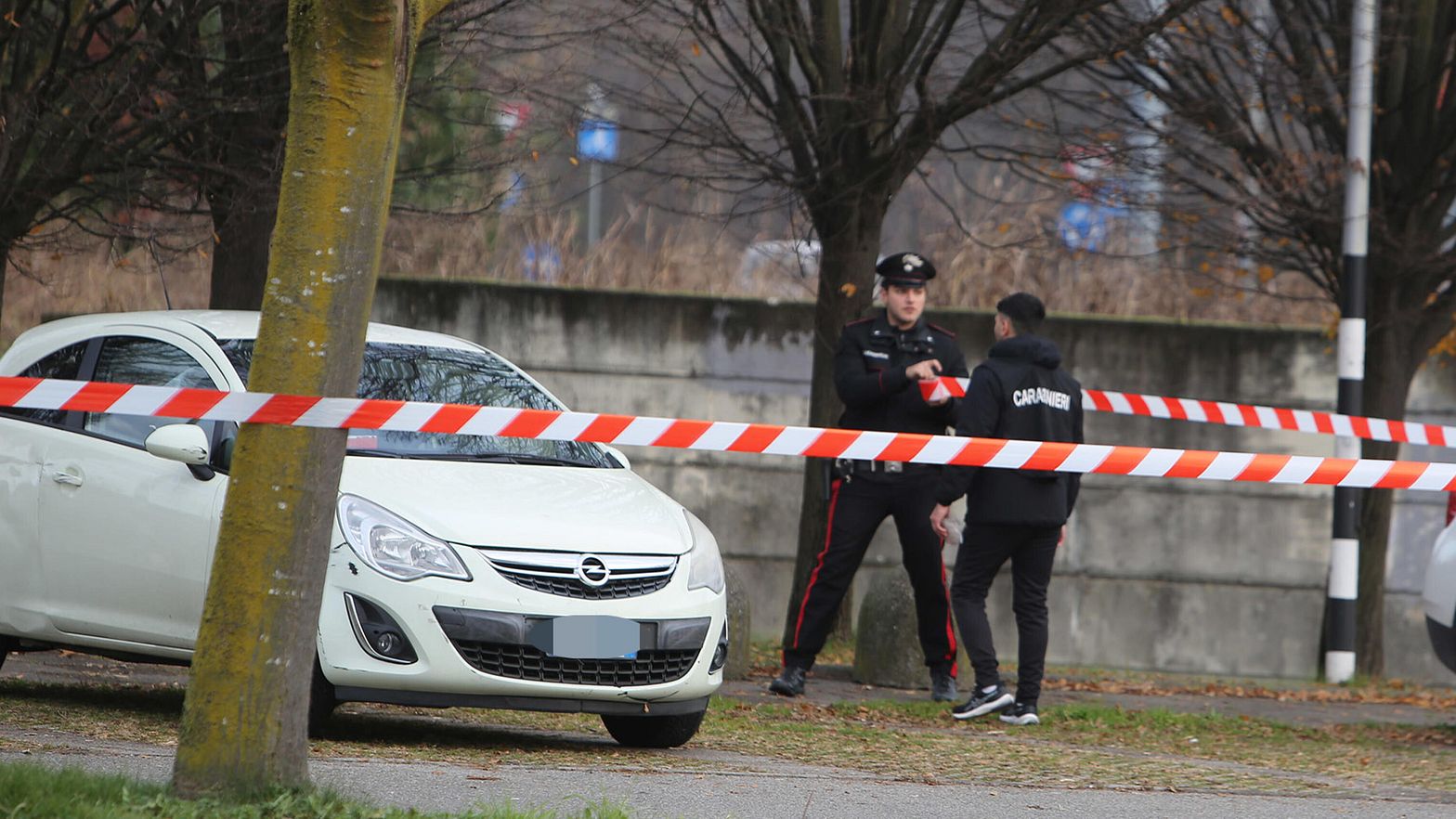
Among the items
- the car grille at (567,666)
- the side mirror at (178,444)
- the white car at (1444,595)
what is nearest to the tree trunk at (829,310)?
the white car at (1444,595)

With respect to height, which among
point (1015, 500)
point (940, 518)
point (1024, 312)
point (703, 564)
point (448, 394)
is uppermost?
point (1024, 312)

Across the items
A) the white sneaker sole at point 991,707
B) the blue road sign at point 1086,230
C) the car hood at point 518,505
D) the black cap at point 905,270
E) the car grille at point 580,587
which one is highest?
the blue road sign at point 1086,230

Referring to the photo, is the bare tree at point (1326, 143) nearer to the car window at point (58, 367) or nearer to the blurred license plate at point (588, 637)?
the blurred license plate at point (588, 637)

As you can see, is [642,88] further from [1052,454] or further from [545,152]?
[1052,454]

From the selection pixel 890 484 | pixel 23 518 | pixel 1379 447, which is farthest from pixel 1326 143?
pixel 23 518

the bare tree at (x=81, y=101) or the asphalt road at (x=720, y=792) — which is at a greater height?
the bare tree at (x=81, y=101)

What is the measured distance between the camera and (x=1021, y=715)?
809 centimetres

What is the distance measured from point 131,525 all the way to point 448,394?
4.30ft

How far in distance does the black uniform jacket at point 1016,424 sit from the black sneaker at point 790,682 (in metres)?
1.25

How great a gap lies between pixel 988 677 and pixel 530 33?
15.1 feet

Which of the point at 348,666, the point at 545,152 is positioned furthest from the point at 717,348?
the point at 348,666

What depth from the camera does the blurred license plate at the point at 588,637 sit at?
19.8 ft

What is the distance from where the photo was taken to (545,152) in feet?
36.2

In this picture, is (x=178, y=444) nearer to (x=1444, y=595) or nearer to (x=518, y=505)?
(x=518, y=505)
